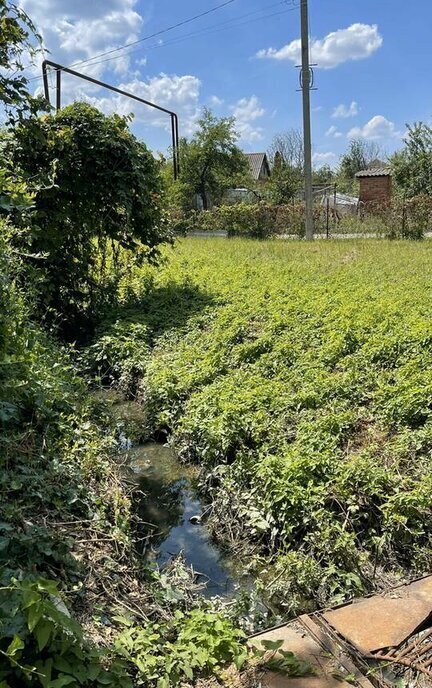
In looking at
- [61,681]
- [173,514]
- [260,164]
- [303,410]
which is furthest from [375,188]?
[61,681]

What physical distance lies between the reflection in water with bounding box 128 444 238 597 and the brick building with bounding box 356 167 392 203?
2643cm

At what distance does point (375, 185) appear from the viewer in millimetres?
29156

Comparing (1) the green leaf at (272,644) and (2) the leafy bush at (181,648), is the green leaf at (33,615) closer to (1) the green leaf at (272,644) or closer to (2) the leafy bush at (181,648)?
(2) the leafy bush at (181,648)

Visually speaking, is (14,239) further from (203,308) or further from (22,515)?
(22,515)

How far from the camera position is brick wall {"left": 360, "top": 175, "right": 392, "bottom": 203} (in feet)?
94.5

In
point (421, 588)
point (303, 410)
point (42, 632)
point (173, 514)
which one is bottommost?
point (173, 514)

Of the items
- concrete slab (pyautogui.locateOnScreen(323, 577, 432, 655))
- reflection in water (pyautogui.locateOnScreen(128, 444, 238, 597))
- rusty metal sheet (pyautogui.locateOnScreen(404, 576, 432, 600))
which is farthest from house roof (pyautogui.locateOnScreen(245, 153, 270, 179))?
concrete slab (pyautogui.locateOnScreen(323, 577, 432, 655))

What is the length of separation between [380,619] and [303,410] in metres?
2.31

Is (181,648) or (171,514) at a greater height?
(181,648)

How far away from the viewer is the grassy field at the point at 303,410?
3.47 meters

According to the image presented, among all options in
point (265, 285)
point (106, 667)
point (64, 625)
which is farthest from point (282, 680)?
point (265, 285)

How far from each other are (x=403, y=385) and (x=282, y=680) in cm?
299

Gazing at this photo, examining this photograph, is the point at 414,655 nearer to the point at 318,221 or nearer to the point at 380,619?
the point at 380,619

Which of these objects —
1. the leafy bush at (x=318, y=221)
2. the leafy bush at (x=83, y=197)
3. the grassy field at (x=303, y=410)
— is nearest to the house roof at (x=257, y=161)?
the leafy bush at (x=318, y=221)
